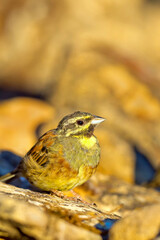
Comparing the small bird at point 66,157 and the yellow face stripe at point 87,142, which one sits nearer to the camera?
the small bird at point 66,157

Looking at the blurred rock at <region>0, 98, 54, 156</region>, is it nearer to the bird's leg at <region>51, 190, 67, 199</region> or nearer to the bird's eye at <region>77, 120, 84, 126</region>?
the bird's eye at <region>77, 120, 84, 126</region>

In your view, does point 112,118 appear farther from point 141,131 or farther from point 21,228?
point 21,228

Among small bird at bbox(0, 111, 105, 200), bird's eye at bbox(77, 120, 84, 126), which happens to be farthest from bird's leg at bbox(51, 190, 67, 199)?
bird's eye at bbox(77, 120, 84, 126)

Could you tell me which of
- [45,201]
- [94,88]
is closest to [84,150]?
[45,201]

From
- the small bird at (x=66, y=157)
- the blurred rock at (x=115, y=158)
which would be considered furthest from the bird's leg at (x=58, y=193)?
the blurred rock at (x=115, y=158)

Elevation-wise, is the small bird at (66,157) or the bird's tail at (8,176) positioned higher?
the small bird at (66,157)

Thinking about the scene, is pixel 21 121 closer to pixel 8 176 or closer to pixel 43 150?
pixel 8 176

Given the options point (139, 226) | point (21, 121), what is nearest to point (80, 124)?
point (139, 226)

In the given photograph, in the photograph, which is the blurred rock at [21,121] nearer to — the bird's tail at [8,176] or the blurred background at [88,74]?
the blurred background at [88,74]
